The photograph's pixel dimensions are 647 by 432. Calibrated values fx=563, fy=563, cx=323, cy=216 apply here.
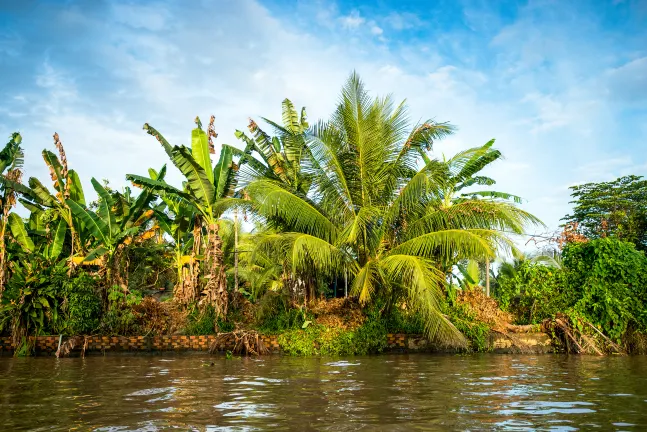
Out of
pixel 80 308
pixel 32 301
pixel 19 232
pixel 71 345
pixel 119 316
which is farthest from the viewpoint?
pixel 19 232

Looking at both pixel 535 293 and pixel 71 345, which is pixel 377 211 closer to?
pixel 535 293

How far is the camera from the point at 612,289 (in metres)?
13.8

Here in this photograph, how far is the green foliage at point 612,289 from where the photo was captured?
527 inches

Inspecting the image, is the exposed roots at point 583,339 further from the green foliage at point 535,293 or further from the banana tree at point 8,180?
the banana tree at point 8,180

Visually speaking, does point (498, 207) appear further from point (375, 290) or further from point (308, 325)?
point (308, 325)

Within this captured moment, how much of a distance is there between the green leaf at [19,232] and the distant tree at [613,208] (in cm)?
2659

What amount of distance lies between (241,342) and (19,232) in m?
9.06

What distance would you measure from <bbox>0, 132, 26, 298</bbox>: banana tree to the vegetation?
0.15 feet

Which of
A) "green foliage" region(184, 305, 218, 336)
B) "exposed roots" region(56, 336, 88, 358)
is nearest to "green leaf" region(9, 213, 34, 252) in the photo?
"exposed roots" region(56, 336, 88, 358)

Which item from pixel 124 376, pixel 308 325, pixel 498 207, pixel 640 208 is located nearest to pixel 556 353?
pixel 498 207

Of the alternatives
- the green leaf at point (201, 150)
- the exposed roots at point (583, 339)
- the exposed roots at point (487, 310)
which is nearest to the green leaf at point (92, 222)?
the green leaf at point (201, 150)

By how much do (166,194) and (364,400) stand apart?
37.2ft

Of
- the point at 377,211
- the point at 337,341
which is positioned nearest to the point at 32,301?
the point at 337,341

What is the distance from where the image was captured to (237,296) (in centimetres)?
1544
